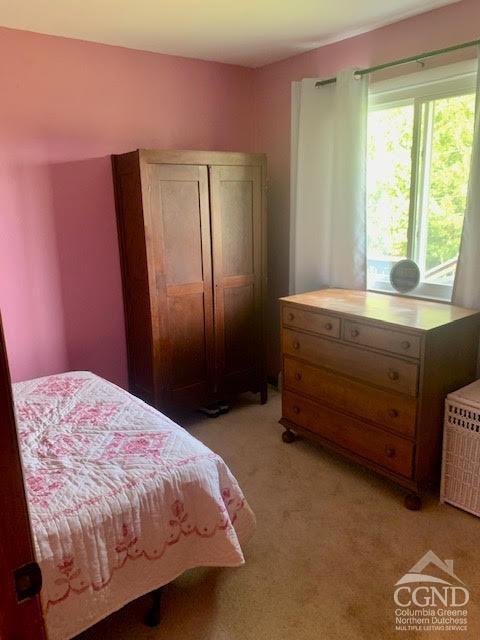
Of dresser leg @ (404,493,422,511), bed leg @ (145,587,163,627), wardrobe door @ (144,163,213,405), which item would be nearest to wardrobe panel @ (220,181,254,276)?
wardrobe door @ (144,163,213,405)

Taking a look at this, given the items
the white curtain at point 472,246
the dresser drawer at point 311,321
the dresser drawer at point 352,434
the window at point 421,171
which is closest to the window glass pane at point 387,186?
the window at point 421,171

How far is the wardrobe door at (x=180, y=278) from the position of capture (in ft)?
9.53

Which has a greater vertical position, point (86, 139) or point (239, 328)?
point (86, 139)

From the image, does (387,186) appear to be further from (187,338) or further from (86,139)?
(86,139)

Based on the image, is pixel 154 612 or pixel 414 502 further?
pixel 414 502

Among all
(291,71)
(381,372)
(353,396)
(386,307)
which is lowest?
(353,396)

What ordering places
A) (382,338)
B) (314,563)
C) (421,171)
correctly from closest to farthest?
(314,563), (382,338), (421,171)

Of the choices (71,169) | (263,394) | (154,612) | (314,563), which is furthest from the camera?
(263,394)

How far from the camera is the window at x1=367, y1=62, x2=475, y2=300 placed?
2.63 meters

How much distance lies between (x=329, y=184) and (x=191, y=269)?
1078 mm

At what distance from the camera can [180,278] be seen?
305 cm

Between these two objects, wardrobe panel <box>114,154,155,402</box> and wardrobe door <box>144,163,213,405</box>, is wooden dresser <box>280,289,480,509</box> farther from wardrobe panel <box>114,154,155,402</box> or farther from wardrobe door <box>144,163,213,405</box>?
wardrobe panel <box>114,154,155,402</box>

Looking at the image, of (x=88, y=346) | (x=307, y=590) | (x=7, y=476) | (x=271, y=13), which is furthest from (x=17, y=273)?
(x=7, y=476)

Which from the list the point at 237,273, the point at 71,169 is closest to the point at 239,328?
the point at 237,273
